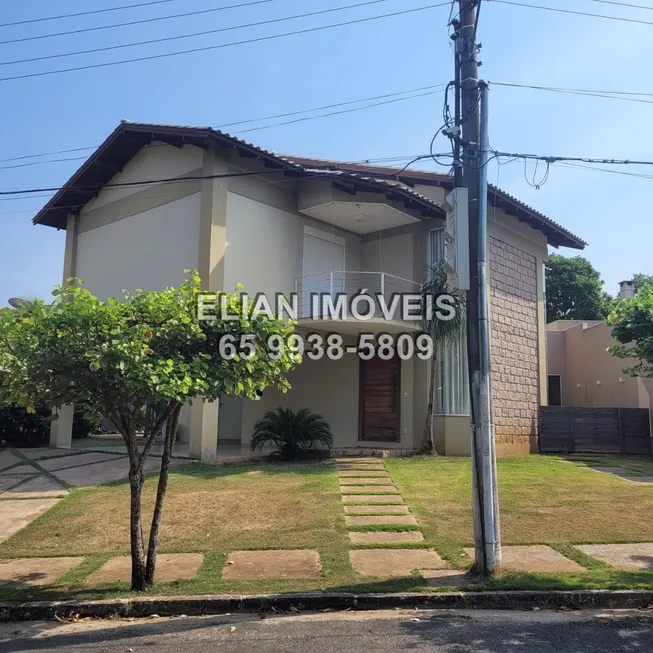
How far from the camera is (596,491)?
33.3ft

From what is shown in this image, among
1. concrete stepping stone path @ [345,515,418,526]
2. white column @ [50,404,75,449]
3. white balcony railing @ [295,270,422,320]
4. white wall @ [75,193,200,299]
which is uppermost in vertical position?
white wall @ [75,193,200,299]

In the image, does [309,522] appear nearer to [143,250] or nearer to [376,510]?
[376,510]

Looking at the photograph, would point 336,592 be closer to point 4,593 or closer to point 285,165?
point 4,593

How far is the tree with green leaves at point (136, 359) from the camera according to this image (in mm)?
5488

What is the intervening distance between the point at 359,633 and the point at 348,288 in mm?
11075

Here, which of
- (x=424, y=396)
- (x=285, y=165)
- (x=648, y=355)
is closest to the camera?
(x=648, y=355)

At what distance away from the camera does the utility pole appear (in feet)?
20.3

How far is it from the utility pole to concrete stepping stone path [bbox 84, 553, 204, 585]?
9.81ft

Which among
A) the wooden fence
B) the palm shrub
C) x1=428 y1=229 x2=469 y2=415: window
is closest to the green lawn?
the palm shrub

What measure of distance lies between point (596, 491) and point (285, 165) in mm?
8959

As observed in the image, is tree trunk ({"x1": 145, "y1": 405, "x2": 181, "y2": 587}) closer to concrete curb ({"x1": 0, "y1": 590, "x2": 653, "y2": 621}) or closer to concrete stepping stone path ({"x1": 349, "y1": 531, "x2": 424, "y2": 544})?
concrete curb ({"x1": 0, "y1": 590, "x2": 653, "y2": 621})

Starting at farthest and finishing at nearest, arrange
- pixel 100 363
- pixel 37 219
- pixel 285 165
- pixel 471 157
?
pixel 37 219
pixel 285 165
pixel 471 157
pixel 100 363

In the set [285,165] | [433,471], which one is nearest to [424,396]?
[433,471]

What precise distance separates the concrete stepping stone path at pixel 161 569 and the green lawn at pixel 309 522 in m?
0.13
